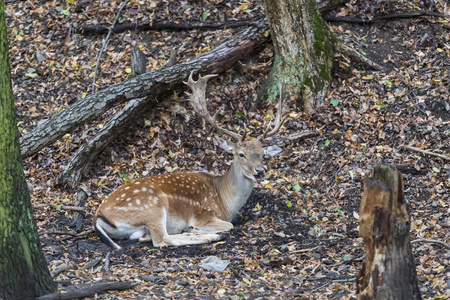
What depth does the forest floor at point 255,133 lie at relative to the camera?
6504 mm

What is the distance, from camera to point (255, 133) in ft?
32.9

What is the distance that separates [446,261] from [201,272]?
2.58 metres

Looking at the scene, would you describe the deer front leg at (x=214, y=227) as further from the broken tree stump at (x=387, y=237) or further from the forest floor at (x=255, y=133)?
the broken tree stump at (x=387, y=237)

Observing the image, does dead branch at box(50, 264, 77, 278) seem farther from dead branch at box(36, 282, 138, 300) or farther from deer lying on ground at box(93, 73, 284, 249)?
deer lying on ground at box(93, 73, 284, 249)

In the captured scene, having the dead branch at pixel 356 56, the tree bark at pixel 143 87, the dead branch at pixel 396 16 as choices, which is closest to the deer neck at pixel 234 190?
the tree bark at pixel 143 87

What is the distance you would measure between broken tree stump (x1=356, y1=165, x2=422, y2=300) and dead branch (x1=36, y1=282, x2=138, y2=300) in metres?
2.29

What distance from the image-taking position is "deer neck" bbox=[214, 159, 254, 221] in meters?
8.53

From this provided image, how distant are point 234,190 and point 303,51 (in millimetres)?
2989

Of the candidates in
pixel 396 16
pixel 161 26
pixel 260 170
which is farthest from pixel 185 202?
pixel 396 16

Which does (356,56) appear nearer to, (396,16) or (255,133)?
(396,16)

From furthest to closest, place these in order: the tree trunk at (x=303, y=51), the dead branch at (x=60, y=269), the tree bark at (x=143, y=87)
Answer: the tree trunk at (x=303, y=51) → the tree bark at (x=143, y=87) → the dead branch at (x=60, y=269)

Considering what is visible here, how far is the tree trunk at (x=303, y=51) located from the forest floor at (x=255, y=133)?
25 centimetres

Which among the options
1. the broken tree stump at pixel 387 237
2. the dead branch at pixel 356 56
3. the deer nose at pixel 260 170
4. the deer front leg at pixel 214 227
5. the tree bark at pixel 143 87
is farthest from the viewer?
the dead branch at pixel 356 56

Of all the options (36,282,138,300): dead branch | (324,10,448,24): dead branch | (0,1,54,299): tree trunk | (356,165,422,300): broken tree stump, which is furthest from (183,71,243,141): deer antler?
(356,165,422,300): broken tree stump
